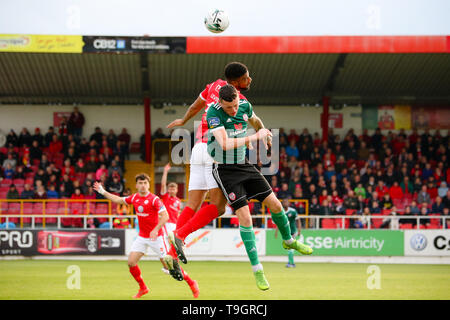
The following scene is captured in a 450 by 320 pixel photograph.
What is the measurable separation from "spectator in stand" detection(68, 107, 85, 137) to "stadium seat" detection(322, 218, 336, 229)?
12297 mm

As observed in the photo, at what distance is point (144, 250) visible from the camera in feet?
36.3

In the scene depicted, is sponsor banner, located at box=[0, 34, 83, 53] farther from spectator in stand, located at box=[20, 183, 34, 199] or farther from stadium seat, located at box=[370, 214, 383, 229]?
stadium seat, located at box=[370, 214, 383, 229]

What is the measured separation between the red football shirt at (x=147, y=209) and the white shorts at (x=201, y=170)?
10.6ft

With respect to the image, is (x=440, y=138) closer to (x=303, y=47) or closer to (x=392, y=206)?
(x=392, y=206)

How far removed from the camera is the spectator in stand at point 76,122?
2712 centimetres

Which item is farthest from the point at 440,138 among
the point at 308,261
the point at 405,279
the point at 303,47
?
the point at 405,279

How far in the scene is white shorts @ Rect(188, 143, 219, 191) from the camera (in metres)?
7.58

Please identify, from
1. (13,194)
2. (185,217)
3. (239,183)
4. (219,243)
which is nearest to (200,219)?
(185,217)

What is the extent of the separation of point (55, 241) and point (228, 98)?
1448cm

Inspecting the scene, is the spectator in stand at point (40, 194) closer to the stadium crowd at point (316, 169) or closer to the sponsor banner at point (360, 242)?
the stadium crowd at point (316, 169)

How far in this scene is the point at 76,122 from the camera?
27.2 meters

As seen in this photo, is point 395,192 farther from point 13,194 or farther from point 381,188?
point 13,194

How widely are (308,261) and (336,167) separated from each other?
5.48 meters

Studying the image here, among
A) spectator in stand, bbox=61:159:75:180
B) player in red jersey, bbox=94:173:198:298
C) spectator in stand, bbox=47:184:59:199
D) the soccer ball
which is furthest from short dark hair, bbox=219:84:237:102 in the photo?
spectator in stand, bbox=61:159:75:180
